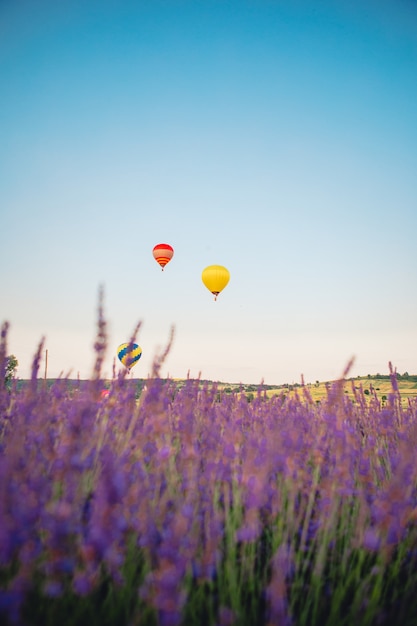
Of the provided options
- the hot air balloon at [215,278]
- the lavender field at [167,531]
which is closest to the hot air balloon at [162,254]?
the hot air balloon at [215,278]

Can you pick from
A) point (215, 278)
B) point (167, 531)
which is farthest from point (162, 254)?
point (167, 531)

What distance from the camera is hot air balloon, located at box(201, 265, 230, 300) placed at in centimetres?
2019

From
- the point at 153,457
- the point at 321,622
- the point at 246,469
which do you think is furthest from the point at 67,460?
the point at 321,622

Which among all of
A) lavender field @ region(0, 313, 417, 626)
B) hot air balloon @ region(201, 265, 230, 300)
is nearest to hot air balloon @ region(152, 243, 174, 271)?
hot air balloon @ region(201, 265, 230, 300)

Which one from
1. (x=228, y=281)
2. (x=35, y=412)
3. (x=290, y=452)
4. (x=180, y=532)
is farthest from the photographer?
(x=228, y=281)

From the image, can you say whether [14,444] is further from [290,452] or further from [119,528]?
[290,452]

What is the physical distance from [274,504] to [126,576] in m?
0.61

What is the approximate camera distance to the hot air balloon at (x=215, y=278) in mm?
20188

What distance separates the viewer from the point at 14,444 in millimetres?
1374

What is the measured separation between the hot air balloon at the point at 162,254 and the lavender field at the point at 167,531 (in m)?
17.7

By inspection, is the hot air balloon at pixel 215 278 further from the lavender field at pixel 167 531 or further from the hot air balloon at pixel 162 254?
the lavender field at pixel 167 531

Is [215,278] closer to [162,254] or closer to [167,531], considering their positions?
[162,254]

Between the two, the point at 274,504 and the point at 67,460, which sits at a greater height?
the point at 67,460

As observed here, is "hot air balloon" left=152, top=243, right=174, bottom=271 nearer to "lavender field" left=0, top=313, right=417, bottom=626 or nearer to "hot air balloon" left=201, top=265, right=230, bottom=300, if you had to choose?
"hot air balloon" left=201, top=265, right=230, bottom=300
